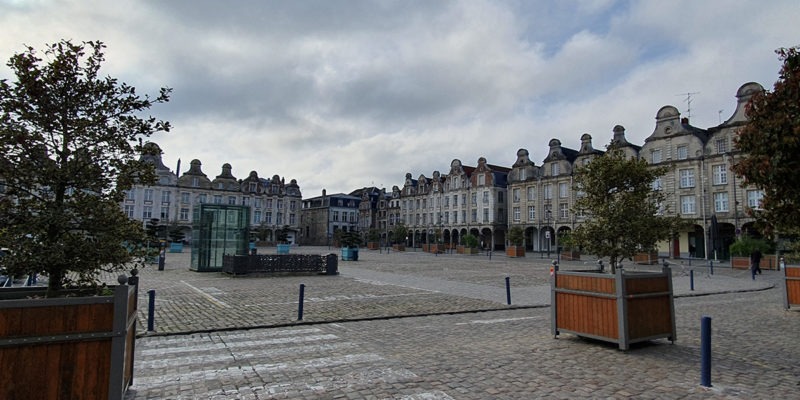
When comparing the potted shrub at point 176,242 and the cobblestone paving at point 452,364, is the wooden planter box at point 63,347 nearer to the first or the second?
the cobblestone paving at point 452,364

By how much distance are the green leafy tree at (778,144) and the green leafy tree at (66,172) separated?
7427 millimetres

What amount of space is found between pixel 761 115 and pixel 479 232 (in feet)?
209

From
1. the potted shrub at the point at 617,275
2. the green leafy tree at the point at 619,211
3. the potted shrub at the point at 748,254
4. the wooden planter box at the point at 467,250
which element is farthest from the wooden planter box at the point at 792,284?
the wooden planter box at the point at 467,250

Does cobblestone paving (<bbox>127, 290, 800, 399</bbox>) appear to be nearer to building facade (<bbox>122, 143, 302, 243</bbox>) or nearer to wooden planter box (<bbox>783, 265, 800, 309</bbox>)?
wooden planter box (<bbox>783, 265, 800, 309</bbox>)

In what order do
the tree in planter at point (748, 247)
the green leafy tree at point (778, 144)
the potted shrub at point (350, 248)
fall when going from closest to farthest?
the green leafy tree at point (778, 144)
the tree in planter at point (748, 247)
the potted shrub at point (350, 248)

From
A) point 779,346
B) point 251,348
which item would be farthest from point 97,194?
point 779,346

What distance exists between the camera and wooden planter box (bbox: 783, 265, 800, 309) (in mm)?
12281

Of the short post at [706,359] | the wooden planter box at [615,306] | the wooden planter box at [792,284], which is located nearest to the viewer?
the short post at [706,359]

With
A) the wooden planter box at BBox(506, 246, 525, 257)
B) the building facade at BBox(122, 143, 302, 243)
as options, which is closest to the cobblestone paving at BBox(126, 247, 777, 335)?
the wooden planter box at BBox(506, 246, 525, 257)

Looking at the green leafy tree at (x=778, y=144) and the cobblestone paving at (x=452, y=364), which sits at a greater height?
the green leafy tree at (x=778, y=144)

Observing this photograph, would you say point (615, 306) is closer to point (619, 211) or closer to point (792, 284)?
point (619, 211)

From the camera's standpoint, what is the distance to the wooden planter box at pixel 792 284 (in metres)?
12.3

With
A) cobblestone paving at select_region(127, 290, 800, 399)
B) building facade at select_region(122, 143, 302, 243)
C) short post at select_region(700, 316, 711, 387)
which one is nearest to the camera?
cobblestone paving at select_region(127, 290, 800, 399)

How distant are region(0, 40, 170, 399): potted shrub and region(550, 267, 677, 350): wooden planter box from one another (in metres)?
6.76
